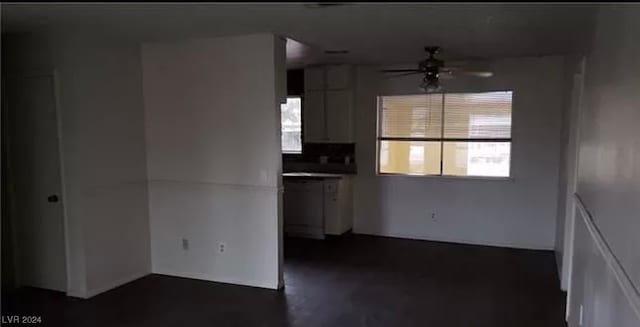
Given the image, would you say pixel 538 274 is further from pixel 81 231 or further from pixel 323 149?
pixel 81 231

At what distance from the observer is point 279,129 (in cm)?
425

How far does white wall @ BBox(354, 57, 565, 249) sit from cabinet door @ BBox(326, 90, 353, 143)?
149mm

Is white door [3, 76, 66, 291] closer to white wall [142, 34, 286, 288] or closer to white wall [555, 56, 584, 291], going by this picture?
white wall [142, 34, 286, 288]

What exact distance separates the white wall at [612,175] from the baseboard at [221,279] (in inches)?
98.1

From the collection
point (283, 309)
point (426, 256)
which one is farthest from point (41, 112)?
point (426, 256)

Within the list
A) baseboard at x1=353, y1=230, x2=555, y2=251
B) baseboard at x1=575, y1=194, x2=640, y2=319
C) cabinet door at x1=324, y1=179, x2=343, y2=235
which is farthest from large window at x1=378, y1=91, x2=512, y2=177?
baseboard at x1=575, y1=194, x2=640, y2=319

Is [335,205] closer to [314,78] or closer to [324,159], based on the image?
[324,159]

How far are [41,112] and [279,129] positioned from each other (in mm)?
2105

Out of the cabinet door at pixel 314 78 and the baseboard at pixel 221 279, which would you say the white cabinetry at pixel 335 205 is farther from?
the baseboard at pixel 221 279

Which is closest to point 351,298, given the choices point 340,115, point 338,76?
point 340,115

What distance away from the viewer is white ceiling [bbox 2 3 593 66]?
299 centimetres

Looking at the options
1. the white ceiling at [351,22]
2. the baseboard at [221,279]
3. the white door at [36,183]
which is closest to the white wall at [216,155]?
the baseboard at [221,279]

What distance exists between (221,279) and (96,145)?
169 centimetres

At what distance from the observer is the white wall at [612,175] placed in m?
1.70
